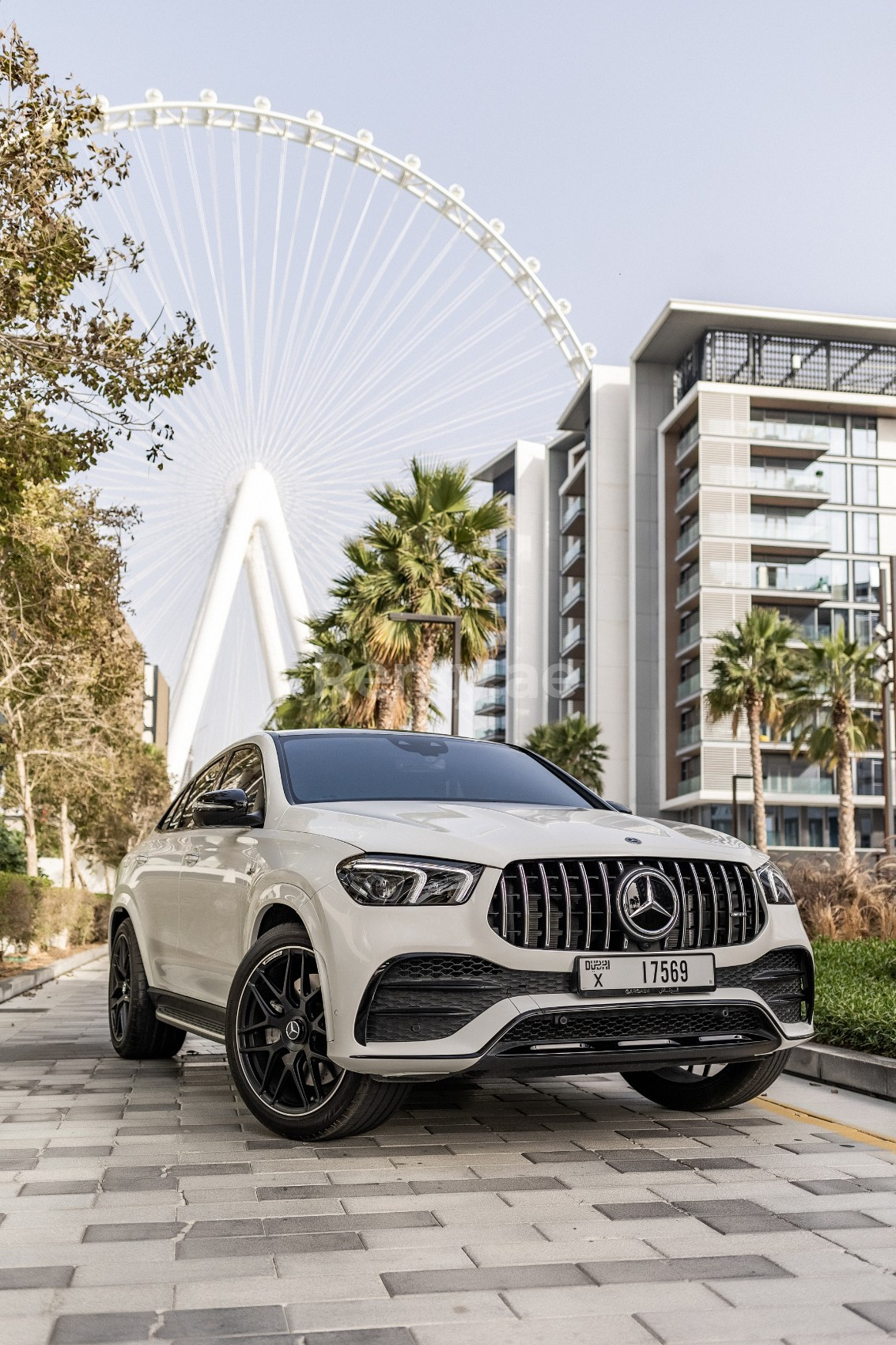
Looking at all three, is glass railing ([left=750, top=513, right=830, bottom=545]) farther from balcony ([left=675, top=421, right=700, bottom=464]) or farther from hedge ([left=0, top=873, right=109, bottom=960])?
hedge ([left=0, top=873, right=109, bottom=960])

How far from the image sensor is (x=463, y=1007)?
16.1ft

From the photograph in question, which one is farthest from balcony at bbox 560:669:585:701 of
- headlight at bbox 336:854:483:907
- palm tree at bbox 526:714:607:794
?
headlight at bbox 336:854:483:907

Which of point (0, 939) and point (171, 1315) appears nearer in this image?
point (171, 1315)

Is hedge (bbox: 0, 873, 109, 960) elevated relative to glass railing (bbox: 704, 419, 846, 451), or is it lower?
lower

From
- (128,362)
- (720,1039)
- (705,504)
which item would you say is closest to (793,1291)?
(720,1039)

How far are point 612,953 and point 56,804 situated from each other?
108 feet

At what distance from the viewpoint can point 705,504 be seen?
65750 mm

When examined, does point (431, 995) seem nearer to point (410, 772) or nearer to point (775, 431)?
point (410, 772)

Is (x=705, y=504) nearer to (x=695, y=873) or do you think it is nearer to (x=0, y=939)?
(x=0, y=939)

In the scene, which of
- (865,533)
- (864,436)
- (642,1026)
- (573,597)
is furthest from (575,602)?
(642,1026)

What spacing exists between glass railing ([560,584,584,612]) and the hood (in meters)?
74.8

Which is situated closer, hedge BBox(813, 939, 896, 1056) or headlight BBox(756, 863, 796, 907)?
headlight BBox(756, 863, 796, 907)

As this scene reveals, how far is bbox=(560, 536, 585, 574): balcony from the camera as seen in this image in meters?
79.4

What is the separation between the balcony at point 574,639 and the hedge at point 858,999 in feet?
216
